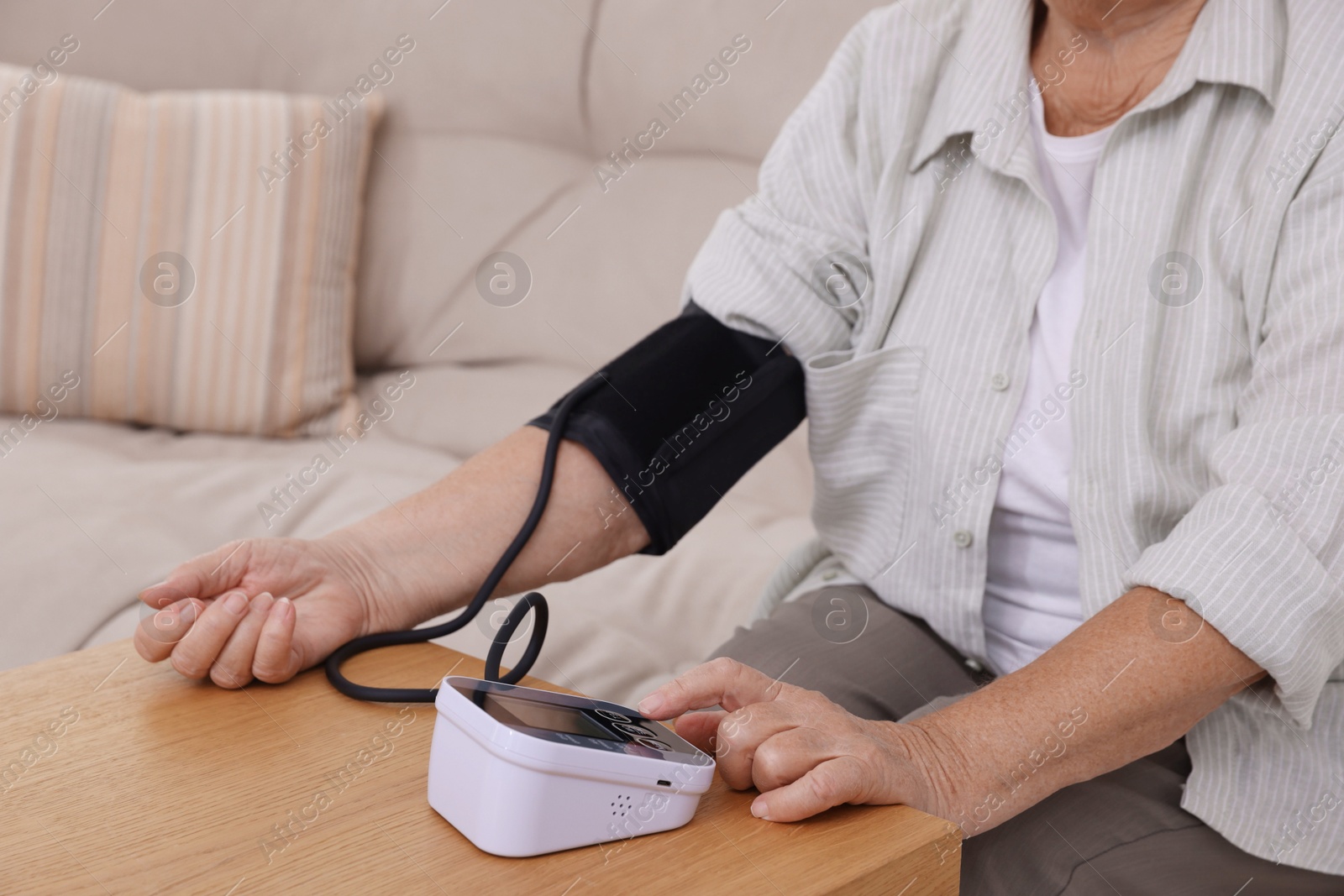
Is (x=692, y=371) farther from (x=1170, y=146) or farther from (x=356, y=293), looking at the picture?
(x=356, y=293)

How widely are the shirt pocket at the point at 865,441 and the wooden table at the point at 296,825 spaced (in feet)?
1.22

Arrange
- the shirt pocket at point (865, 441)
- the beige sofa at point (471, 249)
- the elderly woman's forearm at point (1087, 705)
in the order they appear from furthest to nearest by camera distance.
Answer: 1. the beige sofa at point (471, 249)
2. the shirt pocket at point (865, 441)
3. the elderly woman's forearm at point (1087, 705)

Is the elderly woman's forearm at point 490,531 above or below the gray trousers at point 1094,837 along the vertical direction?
above

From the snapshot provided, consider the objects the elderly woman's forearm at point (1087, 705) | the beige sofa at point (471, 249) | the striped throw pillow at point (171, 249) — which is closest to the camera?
the elderly woman's forearm at point (1087, 705)

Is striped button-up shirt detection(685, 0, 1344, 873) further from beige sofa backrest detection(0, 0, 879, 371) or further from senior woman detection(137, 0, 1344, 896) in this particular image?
beige sofa backrest detection(0, 0, 879, 371)

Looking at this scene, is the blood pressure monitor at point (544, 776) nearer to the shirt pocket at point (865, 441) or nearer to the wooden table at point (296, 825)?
the wooden table at point (296, 825)

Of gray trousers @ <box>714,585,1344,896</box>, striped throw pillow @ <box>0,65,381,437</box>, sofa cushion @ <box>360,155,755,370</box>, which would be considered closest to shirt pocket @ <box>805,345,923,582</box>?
gray trousers @ <box>714,585,1344,896</box>

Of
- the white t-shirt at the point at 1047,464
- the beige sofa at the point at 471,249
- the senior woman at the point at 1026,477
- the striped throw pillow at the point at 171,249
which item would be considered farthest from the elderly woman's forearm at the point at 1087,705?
the striped throw pillow at the point at 171,249

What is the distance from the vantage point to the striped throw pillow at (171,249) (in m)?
1.35

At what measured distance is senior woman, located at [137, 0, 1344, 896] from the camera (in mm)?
585

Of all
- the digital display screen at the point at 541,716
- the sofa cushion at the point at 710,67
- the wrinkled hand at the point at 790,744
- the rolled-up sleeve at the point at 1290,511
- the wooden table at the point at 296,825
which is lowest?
the wooden table at the point at 296,825

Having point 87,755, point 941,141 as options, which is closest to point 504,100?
point 941,141

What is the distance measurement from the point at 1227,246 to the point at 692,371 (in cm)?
36

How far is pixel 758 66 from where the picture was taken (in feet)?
4.10
